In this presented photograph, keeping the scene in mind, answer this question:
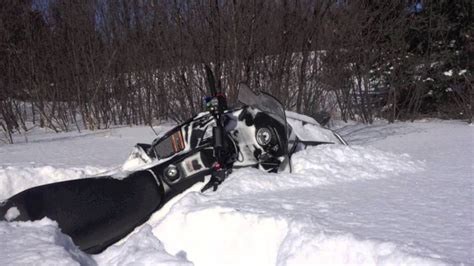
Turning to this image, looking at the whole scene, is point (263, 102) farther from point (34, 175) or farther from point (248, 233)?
point (34, 175)

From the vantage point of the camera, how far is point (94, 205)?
160 inches

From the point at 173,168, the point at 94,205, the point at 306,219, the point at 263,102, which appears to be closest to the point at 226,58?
the point at 263,102

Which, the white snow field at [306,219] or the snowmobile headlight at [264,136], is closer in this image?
the white snow field at [306,219]

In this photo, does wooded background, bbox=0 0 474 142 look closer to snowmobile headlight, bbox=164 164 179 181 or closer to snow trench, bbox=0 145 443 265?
snow trench, bbox=0 145 443 265

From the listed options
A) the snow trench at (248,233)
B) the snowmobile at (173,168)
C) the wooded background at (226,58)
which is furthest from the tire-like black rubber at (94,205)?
the wooded background at (226,58)

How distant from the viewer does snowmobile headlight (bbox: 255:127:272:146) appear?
195 inches

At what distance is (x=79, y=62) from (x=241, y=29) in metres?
4.35

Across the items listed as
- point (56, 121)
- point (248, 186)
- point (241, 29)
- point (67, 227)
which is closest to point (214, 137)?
point (248, 186)

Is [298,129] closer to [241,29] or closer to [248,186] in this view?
[248,186]

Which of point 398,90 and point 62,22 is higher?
point 62,22

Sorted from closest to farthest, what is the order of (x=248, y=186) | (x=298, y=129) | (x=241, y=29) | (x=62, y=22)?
1. (x=248, y=186)
2. (x=298, y=129)
3. (x=241, y=29)
4. (x=62, y=22)

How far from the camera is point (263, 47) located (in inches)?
361

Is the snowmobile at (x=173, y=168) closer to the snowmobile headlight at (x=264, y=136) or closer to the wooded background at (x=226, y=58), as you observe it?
the snowmobile headlight at (x=264, y=136)

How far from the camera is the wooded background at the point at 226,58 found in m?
9.10
